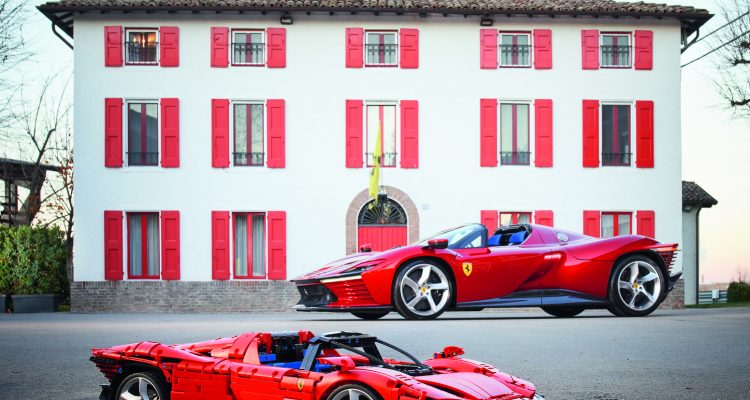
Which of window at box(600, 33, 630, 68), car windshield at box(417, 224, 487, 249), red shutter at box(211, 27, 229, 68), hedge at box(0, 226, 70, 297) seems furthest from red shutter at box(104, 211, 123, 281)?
window at box(600, 33, 630, 68)

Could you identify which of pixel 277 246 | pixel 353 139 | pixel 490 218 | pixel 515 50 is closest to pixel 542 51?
pixel 515 50

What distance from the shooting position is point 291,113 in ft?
80.7

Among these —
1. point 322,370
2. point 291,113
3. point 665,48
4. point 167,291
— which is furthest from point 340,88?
point 322,370

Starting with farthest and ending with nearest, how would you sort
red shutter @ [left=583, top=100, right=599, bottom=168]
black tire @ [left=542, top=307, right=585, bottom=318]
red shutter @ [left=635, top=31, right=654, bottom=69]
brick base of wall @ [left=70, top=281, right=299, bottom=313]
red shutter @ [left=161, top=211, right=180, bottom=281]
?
red shutter @ [left=635, top=31, right=654, bottom=69] → red shutter @ [left=583, top=100, right=599, bottom=168] → red shutter @ [left=161, top=211, right=180, bottom=281] → brick base of wall @ [left=70, top=281, right=299, bottom=313] → black tire @ [left=542, top=307, right=585, bottom=318]

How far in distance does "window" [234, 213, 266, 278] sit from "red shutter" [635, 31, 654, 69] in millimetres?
10952

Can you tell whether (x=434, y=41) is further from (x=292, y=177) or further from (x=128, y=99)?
(x=128, y=99)

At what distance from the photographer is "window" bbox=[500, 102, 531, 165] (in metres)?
25.0

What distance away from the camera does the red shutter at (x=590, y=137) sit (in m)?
25.1

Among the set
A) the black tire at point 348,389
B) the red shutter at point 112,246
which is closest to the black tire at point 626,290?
the black tire at point 348,389

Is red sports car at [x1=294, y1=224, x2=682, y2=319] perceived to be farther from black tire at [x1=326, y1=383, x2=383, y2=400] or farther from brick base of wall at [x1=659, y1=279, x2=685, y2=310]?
brick base of wall at [x1=659, y1=279, x2=685, y2=310]

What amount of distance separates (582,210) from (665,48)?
16.7 ft

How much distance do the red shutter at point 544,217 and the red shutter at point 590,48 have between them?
410 cm

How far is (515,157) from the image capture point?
25.0 meters

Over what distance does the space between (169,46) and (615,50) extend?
11977 millimetres
